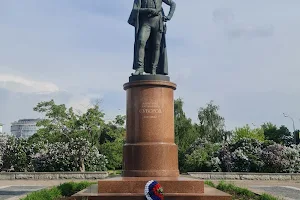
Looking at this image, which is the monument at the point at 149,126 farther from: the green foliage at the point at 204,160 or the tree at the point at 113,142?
the tree at the point at 113,142

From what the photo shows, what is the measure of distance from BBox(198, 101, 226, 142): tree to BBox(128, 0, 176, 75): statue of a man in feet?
101

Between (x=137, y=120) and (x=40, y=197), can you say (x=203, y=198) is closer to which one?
(x=137, y=120)

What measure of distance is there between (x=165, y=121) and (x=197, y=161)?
12.0 metres

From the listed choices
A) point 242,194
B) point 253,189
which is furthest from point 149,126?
point 253,189

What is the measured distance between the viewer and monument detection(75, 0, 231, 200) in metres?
8.55

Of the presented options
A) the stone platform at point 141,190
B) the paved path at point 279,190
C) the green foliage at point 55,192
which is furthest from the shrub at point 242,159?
A: the stone platform at point 141,190

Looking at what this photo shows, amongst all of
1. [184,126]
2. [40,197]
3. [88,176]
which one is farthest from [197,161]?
[40,197]

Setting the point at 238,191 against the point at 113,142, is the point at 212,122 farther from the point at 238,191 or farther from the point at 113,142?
the point at 238,191

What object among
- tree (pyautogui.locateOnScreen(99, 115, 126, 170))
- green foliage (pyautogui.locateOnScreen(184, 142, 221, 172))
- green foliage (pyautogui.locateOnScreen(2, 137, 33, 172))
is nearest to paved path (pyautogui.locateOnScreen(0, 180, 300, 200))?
green foliage (pyautogui.locateOnScreen(184, 142, 221, 172))

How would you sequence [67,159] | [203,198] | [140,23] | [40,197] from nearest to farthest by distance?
[203,198], [40,197], [140,23], [67,159]

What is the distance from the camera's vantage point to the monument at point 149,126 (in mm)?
8547

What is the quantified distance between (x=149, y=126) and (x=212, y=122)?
33.5m

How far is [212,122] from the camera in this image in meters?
42.6

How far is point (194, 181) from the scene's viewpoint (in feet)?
27.9
